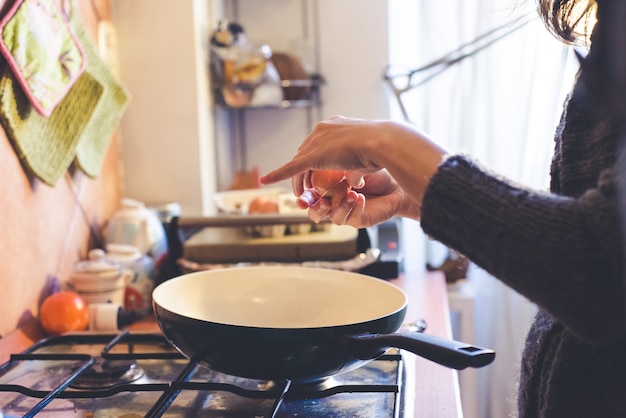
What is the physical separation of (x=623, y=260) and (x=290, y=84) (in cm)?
113

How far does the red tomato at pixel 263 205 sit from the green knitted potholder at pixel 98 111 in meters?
0.29

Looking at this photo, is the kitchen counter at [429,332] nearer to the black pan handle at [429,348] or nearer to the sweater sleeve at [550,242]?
the black pan handle at [429,348]

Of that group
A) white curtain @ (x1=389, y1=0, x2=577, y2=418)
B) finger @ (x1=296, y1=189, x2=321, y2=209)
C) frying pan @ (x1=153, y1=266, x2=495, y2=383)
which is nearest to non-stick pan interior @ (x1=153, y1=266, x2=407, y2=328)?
frying pan @ (x1=153, y1=266, x2=495, y2=383)

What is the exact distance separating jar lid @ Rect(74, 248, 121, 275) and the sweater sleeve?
66cm

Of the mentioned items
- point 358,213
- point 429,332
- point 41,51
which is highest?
point 41,51

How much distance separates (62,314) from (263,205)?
1.57 ft

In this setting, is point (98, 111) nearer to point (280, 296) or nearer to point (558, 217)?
point (280, 296)

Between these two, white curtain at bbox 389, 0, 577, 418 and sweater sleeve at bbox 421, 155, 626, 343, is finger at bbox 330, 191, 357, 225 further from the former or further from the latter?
white curtain at bbox 389, 0, 577, 418

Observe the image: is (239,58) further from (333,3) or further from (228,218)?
(228,218)

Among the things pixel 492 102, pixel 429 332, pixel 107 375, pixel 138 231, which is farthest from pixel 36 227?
pixel 492 102

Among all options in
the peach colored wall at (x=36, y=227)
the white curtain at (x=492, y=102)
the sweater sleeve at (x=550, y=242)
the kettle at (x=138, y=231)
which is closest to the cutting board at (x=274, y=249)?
the kettle at (x=138, y=231)

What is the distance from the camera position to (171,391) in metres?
0.71

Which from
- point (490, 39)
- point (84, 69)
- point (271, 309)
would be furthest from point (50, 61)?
point (490, 39)

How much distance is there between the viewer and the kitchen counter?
72 centimetres
